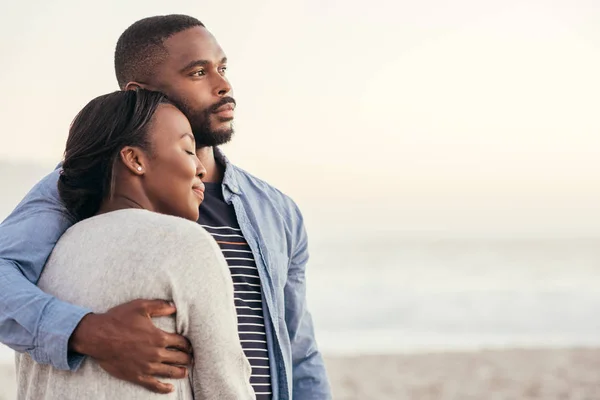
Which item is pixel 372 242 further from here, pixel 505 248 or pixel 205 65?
pixel 205 65

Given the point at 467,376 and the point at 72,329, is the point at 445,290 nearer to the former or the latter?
the point at 467,376

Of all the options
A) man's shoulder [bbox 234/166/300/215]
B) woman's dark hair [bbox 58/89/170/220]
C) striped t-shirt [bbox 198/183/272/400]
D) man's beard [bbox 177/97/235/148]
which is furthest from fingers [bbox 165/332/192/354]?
man's shoulder [bbox 234/166/300/215]

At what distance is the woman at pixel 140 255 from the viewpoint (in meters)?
1.66

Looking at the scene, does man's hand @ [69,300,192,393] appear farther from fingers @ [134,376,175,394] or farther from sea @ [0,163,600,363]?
sea @ [0,163,600,363]

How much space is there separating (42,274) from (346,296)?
1686 centimetres

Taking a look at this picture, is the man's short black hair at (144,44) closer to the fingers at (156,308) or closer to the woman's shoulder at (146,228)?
the woman's shoulder at (146,228)

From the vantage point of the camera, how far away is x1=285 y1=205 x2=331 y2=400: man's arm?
2.63 metres

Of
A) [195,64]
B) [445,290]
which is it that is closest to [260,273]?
[195,64]

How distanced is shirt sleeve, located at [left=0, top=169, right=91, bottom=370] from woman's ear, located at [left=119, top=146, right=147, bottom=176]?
23 centimetres

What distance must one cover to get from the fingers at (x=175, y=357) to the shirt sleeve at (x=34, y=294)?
0.18 metres

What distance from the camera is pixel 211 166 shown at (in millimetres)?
2645

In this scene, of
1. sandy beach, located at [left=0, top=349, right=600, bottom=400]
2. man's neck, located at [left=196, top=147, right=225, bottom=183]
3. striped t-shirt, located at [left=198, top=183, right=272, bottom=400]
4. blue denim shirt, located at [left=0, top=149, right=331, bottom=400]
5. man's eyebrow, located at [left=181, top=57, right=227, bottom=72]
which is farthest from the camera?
sandy beach, located at [left=0, top=349, right=600, bottom=400]

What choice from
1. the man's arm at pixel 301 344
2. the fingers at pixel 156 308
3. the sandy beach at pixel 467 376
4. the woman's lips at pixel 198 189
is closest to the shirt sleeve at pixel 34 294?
the fingers at pixel 156 308

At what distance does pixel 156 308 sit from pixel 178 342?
0.30 feet
